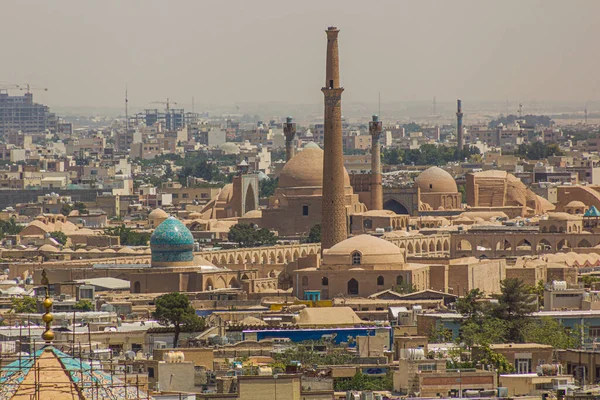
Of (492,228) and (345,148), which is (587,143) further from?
(492,228)

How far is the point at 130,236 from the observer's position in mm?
83125

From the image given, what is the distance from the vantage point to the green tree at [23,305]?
47.1m

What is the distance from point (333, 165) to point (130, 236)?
18978 millimetres

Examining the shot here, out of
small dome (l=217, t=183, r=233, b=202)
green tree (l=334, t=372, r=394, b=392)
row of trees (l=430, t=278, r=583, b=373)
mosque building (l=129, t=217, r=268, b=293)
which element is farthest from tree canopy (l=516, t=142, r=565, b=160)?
green tree (l=334, t=372, r=394, b=392)

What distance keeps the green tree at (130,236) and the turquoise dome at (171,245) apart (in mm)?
23051

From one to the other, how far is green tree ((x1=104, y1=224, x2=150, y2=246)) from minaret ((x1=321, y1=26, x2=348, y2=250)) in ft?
54.6

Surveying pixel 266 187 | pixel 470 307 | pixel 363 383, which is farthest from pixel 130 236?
pixel 363 383

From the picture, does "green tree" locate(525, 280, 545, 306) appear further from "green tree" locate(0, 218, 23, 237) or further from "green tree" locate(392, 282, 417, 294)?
"green tree" locate(0, 218, 23, 237)

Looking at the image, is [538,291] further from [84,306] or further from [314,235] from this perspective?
[314,235]

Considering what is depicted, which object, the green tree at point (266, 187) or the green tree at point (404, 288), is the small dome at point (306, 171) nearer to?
the green tree at point (404, 288)

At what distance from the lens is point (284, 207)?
81750 millimetres

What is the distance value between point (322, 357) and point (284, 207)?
153ft

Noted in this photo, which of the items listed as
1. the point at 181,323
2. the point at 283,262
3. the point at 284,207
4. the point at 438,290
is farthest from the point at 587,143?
the point at 181,323

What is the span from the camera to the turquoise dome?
2259 inches
